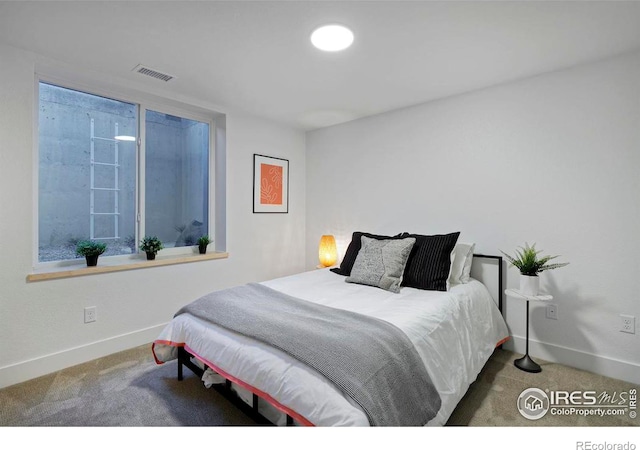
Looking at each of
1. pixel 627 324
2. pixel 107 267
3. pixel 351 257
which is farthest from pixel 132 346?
pixel 627 324

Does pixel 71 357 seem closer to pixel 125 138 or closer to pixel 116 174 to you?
pixel 116 174

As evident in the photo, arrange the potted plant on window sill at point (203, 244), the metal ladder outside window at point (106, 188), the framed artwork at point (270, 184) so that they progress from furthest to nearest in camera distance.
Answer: the framed artwork at point (270, 184) → the potted plant on window sill at point (203, 244) → the metal ladder outside window at point (106, 188)

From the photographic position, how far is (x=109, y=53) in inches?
87.6

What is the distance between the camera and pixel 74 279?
8.09 feet

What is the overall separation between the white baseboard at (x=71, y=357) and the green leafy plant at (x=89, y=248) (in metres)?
0.74

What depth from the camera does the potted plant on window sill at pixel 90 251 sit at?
2.58m

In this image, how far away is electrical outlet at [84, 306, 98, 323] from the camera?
2520mm

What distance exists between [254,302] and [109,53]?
2.05 meters

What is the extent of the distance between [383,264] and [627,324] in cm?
173

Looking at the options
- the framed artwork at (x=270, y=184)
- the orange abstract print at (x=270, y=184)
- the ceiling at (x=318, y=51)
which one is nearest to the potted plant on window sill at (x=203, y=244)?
the framed artwork at (x=270, y=184)

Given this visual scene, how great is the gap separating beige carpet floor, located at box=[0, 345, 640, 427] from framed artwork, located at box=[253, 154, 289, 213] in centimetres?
202

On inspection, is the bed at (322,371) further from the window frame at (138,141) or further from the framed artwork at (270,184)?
the framed artwork at (270,184)

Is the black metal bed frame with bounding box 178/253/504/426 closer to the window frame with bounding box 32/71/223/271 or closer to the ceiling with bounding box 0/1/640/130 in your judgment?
the window frame with bounding box 32/71/223/271

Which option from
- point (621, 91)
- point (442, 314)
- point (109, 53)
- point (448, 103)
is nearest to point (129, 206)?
point (109, 53)
